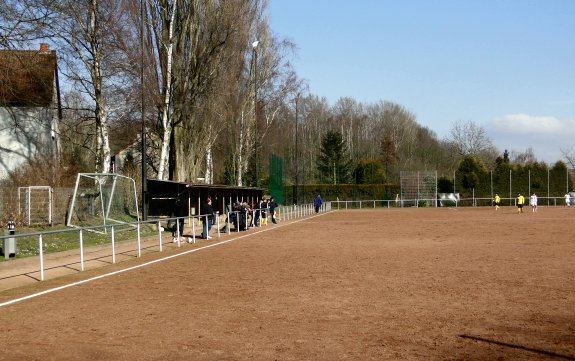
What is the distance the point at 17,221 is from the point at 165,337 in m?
19.9

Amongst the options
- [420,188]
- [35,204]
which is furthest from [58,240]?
[420,188]

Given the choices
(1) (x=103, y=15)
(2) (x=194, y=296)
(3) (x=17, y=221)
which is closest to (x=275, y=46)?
(1) (x=103, y=15)

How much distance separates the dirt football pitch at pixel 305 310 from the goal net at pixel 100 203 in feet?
33.1

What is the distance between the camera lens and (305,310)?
1016 centimetres

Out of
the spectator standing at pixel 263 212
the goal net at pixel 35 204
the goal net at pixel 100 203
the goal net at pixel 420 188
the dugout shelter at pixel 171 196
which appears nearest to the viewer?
the goal net at pixel 35 204

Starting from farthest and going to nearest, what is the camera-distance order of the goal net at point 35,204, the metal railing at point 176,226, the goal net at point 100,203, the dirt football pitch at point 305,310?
the goal net at point 100,203
the goal net at point 35,204
the metal railing at point 176,226
the dirt football pitch at point 305,310

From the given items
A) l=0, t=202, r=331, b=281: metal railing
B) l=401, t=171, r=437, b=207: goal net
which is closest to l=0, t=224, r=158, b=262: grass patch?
l=0, t=202, r=331, b=281: metal railing

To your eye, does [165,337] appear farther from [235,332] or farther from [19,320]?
[19,320]

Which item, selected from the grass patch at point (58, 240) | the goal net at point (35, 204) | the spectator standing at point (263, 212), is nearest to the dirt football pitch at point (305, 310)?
the grass patch at point (58, 240)

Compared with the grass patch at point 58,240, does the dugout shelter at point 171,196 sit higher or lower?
higher

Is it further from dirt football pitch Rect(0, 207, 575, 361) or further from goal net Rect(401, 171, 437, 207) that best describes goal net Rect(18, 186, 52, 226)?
goal net Rect(401, 171, 437, 207)

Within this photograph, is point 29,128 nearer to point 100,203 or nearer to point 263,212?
point 100,203

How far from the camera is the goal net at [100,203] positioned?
27922 millimetres

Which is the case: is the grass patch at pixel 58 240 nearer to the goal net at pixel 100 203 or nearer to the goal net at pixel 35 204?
the goal net at pixel 100 203
